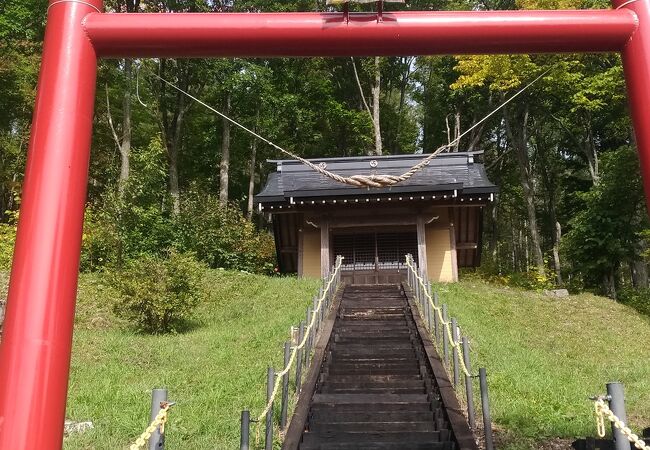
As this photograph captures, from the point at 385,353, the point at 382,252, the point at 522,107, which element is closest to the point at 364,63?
the point at 522,107

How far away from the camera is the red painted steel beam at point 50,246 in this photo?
263cm

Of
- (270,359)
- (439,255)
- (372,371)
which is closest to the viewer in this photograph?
(372,371)

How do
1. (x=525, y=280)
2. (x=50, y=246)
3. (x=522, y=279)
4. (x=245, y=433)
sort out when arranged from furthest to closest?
(x=522, y=279)
(x=525, y=280)
(x=245, y=433)
(x=50, y=246)

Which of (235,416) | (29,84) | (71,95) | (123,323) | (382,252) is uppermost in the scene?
(29,84)

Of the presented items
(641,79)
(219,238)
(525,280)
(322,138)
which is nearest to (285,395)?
(641,79)

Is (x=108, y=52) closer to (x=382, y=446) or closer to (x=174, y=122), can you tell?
(x=382, y=446)

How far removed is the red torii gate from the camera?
277 cm

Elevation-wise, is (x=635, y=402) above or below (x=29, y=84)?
below

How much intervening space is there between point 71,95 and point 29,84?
80.1 feet

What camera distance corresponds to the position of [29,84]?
24.0 metres

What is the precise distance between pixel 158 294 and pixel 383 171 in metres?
10.9

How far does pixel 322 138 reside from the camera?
3184cm

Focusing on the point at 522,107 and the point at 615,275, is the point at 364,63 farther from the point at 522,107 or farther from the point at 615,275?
the point at 615,275

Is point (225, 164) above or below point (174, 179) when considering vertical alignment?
above
